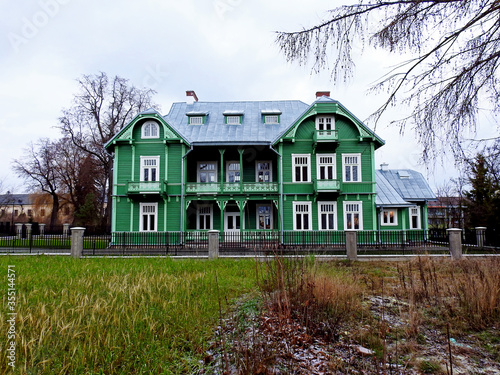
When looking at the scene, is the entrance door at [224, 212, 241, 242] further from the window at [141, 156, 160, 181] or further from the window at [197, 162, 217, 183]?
the window at [141, 156, 160, 181]

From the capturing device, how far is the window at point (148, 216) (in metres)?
22.0

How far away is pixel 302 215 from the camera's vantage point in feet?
71.9

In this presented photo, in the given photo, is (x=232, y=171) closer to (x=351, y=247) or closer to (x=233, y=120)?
(x=233, y=120)

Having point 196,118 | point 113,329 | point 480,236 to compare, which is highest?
point 196,118

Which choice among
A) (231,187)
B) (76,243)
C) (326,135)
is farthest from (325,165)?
(76,243)

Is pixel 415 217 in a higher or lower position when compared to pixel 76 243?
higher

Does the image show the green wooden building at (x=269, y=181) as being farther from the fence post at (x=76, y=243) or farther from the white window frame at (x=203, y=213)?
the fence post at (x=76, y=243)

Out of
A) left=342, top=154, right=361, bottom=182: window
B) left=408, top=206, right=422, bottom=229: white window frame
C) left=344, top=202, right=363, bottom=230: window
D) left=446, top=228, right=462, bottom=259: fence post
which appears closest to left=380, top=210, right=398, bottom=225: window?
left=344, top=202, right=363, bottom=230: window

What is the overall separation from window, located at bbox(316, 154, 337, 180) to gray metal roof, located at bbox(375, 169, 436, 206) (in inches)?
162

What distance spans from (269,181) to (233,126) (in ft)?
17.6

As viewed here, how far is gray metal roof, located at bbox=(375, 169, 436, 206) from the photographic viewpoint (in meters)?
23.0

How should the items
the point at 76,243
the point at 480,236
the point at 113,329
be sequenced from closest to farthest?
the point at 113,329
the point at 76,243
the point at 480,236

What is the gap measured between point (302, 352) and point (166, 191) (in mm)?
19599

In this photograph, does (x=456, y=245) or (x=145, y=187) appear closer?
(x=456, y=245)
